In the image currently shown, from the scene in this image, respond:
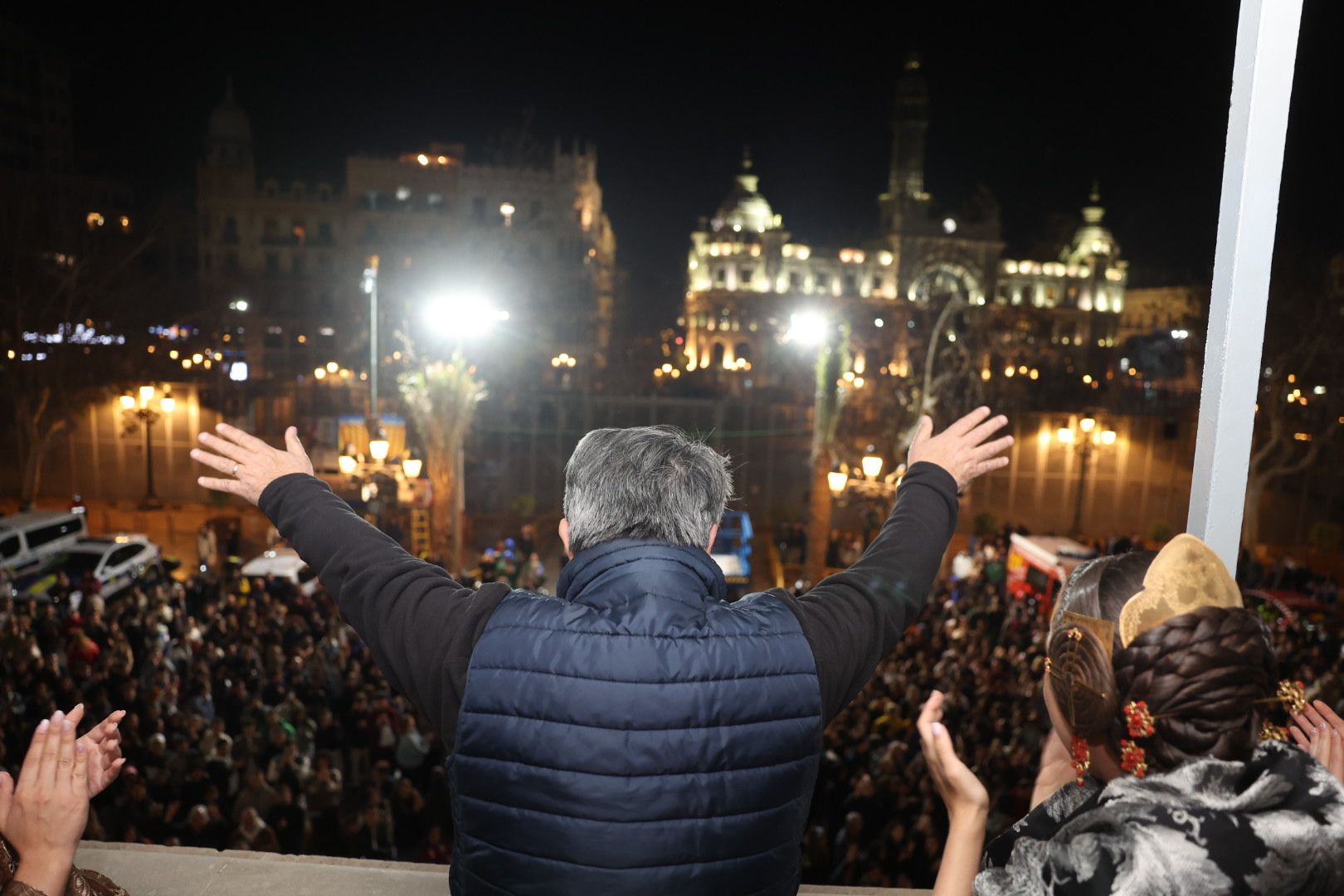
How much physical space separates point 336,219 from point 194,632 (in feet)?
136

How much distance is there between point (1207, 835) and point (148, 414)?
2035 cm

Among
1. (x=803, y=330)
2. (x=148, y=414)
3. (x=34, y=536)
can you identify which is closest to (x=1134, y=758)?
(x=34, y=536)

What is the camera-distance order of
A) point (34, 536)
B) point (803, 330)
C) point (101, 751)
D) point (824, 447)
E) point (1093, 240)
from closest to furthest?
point (101, 751) < point (34, 536) < point (824, 447) < point (803, 330) < point (1093, 240)

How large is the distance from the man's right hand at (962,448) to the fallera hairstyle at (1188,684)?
50cm

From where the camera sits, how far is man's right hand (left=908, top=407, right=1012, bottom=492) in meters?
1.73

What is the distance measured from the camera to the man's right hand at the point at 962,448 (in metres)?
1.73

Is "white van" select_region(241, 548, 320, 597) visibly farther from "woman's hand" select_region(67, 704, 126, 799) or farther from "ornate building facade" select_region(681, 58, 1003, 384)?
"ornate building facade" select_region(681, 58, 1003, 384)

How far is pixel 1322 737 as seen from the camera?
5.30 ft

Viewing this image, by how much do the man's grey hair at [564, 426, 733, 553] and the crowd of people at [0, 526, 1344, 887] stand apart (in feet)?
14.1

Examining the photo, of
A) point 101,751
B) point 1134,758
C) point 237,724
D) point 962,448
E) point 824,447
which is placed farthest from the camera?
point 824,447

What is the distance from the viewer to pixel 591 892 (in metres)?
1.24

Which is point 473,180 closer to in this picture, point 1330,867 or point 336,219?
point 336,219

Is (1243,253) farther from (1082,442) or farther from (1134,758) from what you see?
(1082,442)

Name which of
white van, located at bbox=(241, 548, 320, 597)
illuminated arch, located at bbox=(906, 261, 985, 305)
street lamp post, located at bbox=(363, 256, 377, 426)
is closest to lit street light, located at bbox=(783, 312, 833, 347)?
illuminated arch, located at bbox=(906, 261, 985, 305)
